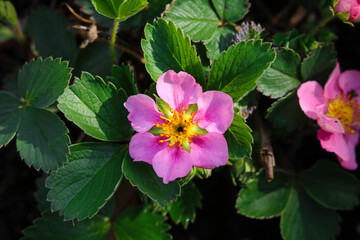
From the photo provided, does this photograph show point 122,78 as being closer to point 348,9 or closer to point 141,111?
point 141,111

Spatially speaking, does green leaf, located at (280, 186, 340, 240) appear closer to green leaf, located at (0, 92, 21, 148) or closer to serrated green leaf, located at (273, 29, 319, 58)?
serrated green leaf, located at (273, 29, 319, 58)

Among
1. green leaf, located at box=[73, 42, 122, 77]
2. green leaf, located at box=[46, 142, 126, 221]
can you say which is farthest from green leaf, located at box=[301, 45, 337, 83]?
green leaf, located at box=[73, 42, 122, 77]

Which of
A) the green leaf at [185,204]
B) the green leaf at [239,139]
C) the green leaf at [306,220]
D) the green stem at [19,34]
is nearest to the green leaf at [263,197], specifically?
the green leaf at [306,220]

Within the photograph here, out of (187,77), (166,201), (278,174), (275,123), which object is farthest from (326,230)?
(187,77)

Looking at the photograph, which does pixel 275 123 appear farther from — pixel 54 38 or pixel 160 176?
pixel 54 38

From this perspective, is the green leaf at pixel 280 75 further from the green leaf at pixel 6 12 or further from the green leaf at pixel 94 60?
the green leaf at pixel 6 12

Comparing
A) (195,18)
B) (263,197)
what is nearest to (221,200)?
(263,197)
